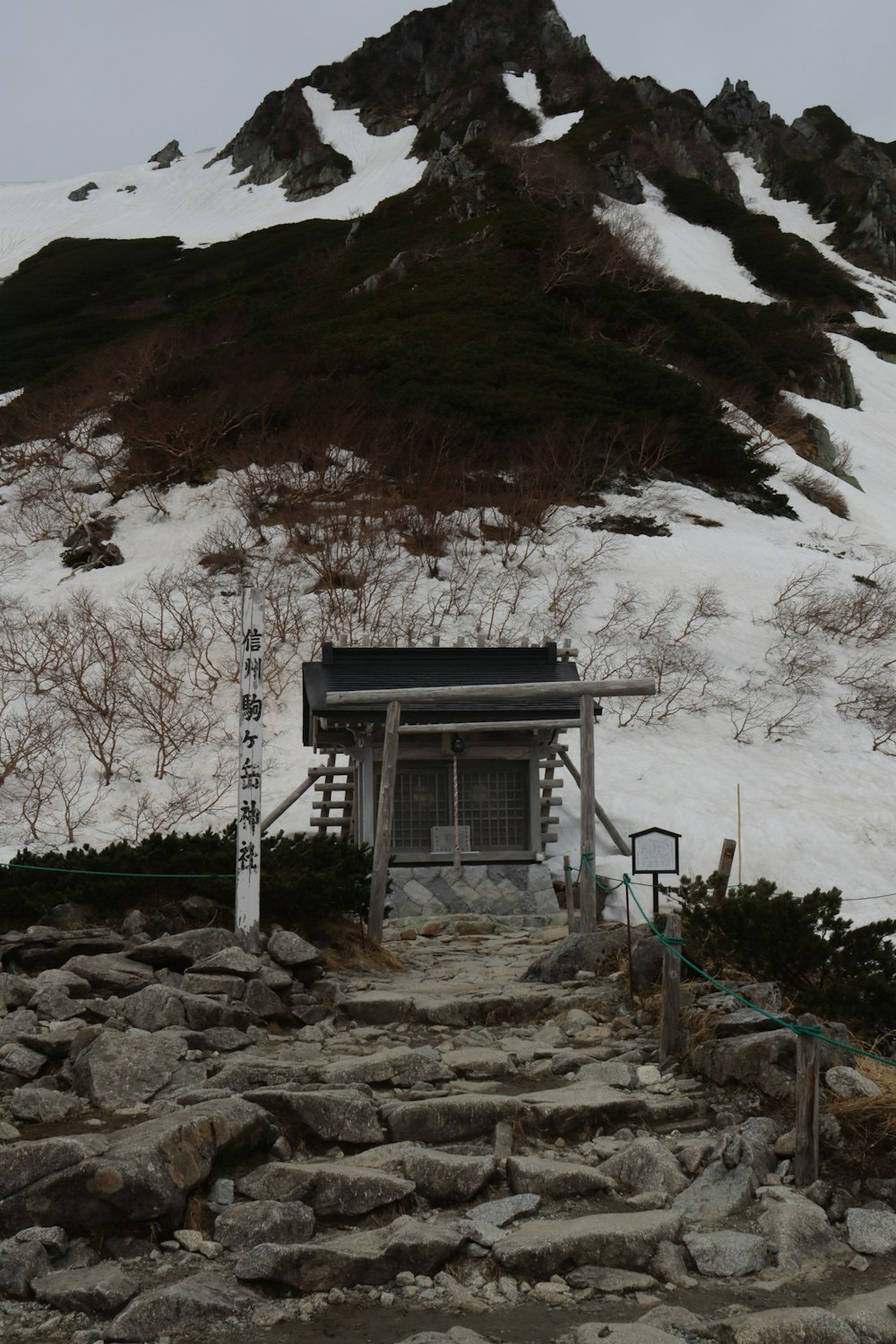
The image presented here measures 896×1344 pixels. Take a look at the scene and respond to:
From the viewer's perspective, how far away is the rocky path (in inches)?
165

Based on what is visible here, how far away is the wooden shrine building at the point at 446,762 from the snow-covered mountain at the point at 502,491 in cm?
140

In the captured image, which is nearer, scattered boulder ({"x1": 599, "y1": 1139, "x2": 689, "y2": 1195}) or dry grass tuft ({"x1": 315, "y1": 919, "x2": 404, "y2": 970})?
scattered boulder ({"x1": 599, "y1": 1139, "x2": 689, "y2": 1195})

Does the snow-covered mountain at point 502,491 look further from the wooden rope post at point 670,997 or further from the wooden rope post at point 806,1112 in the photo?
the wooden rope post at point 806,1112

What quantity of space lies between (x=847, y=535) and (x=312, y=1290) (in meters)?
32.4

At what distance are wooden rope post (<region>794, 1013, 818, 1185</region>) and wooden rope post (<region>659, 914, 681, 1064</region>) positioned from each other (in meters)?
1.59

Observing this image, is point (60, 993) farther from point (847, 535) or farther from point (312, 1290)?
point (847, 535)

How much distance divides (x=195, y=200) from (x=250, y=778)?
8283cm

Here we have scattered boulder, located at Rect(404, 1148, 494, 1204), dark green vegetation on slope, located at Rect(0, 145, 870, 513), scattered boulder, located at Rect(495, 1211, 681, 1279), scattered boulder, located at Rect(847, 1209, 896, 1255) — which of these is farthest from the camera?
dark green vegetation on slope, located at Rect(0, 145, 870, 513)

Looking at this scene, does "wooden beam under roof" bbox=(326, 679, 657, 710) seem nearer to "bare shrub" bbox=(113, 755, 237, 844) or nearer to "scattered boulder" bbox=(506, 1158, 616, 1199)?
"scattered boulder" bbox=(506, 1158, 616, 1199)

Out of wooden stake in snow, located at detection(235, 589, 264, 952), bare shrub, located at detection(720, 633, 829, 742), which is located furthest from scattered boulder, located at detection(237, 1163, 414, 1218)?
bare shrub, located at detection(720, 633, 829, 742)

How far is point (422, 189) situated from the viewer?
5603cm

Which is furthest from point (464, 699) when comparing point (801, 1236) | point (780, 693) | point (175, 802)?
point (780, 693)

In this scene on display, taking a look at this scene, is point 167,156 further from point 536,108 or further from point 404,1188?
point 404,1188

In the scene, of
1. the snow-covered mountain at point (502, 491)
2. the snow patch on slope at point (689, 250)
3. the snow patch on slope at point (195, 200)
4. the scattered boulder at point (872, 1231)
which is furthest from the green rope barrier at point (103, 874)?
the snow patch on slope at point (195, 200)
